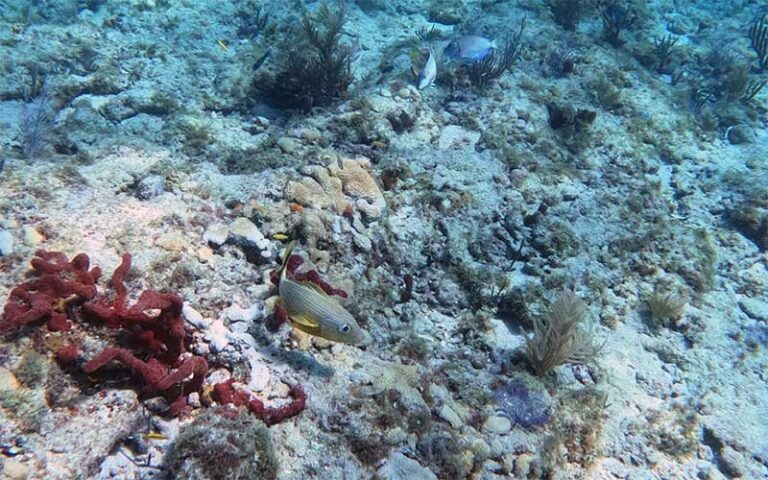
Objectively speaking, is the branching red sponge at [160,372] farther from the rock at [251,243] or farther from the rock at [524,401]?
the rock at [524,401]

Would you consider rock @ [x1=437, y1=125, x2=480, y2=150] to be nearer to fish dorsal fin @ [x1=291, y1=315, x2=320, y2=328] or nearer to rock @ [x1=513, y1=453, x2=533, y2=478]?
fish dorsal fin @ [x1=291, y1=315, x2=320, y2=328]

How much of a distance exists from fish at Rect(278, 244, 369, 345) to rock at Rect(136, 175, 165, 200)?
7.20ft

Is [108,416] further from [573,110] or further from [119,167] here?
[573,110]

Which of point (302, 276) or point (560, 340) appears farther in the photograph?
point (560, 340)

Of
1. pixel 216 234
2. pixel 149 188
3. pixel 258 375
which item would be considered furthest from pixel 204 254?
pixel 258 375

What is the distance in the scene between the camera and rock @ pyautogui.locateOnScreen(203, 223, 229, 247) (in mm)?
3932

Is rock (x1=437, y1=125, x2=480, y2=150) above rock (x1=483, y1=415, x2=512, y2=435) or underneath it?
above

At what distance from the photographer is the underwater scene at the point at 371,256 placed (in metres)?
2.77

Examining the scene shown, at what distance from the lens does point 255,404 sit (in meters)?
2.79

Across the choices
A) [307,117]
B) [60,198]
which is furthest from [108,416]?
[307,117]

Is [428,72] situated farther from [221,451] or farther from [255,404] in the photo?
[221,451]

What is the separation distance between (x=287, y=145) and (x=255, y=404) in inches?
133

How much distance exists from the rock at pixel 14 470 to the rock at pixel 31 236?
1.62m

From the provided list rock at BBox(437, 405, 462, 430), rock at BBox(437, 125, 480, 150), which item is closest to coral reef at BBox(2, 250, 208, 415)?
rock at BBox(437, 405, 462, 430)
